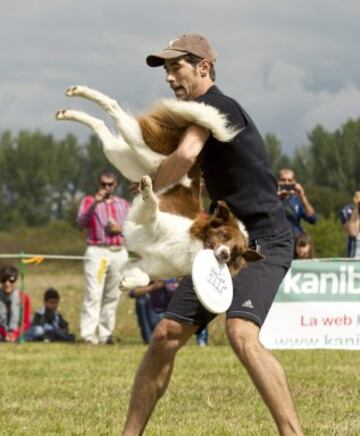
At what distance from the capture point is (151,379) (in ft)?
17.4

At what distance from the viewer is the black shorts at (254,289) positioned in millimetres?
5031

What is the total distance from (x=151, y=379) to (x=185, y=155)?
1281mm

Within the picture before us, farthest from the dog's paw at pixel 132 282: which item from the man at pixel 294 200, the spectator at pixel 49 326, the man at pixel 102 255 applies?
the spectator at pixel 49 326

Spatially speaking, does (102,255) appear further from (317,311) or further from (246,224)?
(246,224)

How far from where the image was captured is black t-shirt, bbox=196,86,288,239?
5.00 metres

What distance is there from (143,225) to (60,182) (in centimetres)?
7685

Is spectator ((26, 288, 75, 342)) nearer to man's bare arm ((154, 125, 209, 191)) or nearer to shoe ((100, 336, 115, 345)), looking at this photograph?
shoe ((100, 336, 115, 345))

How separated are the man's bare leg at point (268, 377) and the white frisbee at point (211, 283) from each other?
20cm

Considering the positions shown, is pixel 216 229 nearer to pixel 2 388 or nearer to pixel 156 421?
pixel 156 421

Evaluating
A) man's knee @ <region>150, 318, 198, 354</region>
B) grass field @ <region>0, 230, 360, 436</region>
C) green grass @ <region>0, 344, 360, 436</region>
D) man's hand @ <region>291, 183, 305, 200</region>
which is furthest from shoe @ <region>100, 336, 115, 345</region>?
man's knee @ <region>150, 318, 198, 354</region>

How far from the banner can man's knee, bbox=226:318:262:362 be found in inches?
271

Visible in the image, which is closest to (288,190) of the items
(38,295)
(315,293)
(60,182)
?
(315,293)

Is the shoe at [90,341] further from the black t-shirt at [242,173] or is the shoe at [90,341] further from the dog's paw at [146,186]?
the dog's paw at [146,186]

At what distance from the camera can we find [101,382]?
8750mm
